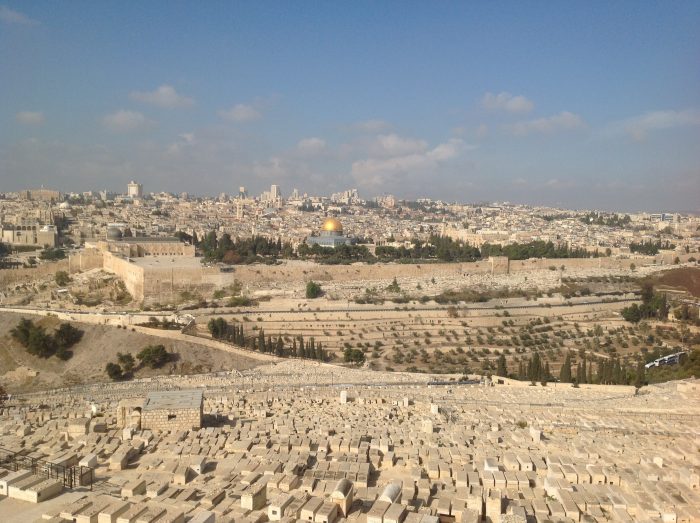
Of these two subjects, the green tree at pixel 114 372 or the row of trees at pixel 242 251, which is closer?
the green tree at pixel 114 372

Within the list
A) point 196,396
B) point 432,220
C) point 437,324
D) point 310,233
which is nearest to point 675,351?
point 437,324

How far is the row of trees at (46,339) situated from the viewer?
1895 cm

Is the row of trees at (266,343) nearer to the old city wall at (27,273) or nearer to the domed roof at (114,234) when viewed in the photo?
the old city wall at (27,273)

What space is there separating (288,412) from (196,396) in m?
1.97

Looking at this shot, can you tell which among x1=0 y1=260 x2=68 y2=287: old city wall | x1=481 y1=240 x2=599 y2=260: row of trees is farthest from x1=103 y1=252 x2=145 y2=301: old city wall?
x1=481 y1=240 x2=599 y2=260: row of trees

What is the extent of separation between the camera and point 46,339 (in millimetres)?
19016

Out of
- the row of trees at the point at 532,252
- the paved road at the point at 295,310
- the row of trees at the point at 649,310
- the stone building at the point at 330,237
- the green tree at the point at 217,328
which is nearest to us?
the green tree at the point at 217,328

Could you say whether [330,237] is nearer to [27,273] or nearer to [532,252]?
[532,252]

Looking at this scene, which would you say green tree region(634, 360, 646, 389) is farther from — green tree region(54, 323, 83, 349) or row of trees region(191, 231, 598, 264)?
row of trees region(191, 231, 598, 264)

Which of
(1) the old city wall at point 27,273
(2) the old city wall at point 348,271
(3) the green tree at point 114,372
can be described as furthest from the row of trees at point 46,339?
(2) the old city wall at point 348,271

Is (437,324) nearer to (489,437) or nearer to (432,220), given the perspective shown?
(489,437)

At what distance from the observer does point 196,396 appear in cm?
Answer: 1048

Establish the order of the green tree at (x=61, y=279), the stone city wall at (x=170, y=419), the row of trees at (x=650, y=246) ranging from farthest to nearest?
the row of trees at (x=650, y=246) < the green tree at (x=61, y=279) < the stone city wall at (x=170, y=419)

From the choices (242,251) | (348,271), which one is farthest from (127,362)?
(242,251)
